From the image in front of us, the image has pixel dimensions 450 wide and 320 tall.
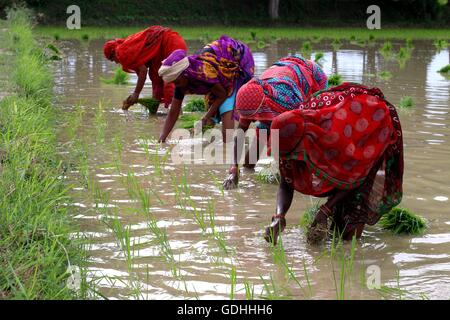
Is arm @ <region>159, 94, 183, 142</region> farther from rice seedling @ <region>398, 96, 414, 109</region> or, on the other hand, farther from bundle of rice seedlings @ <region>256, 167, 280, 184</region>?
rice seedling @ <region>398, 96, 414, 109</region>

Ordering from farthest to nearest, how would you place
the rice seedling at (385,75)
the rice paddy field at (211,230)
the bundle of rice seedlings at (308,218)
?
the rice seedling at (385,75), the bundle of rice seedlings at (308,218), the rice paddy field at (211,230)

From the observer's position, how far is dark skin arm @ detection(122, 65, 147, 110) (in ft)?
21.9

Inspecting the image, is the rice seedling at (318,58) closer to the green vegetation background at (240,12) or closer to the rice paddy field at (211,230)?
the rice paddy field at (211,230)

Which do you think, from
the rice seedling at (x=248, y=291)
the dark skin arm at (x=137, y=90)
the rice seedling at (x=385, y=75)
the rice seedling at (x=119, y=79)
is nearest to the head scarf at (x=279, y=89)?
the rice seedling at (x=248, y=291)

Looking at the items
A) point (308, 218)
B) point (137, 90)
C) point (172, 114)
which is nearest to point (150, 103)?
point (137, 90)

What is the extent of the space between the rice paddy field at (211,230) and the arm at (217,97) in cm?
45

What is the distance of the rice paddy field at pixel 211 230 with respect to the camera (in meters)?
2.82

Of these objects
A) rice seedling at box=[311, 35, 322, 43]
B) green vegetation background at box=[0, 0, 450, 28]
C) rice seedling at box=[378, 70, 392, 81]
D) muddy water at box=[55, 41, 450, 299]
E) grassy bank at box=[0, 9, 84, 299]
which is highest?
green vegetation background at box=[0, 0, 450, 28]

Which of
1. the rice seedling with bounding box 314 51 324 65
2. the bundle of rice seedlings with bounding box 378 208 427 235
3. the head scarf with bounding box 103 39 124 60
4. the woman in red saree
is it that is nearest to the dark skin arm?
the woman in red saree

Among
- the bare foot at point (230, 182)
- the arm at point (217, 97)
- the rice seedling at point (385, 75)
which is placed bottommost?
the bare foot at point (230, 182)

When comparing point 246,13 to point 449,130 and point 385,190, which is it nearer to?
point 449,130

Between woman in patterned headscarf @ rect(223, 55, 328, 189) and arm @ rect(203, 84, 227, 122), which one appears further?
arm @ rect(203, 84, 227, 122)

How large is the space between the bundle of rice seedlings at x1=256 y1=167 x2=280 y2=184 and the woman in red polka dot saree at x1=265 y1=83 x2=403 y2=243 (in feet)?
3.89

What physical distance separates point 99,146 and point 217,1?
2234 cm
